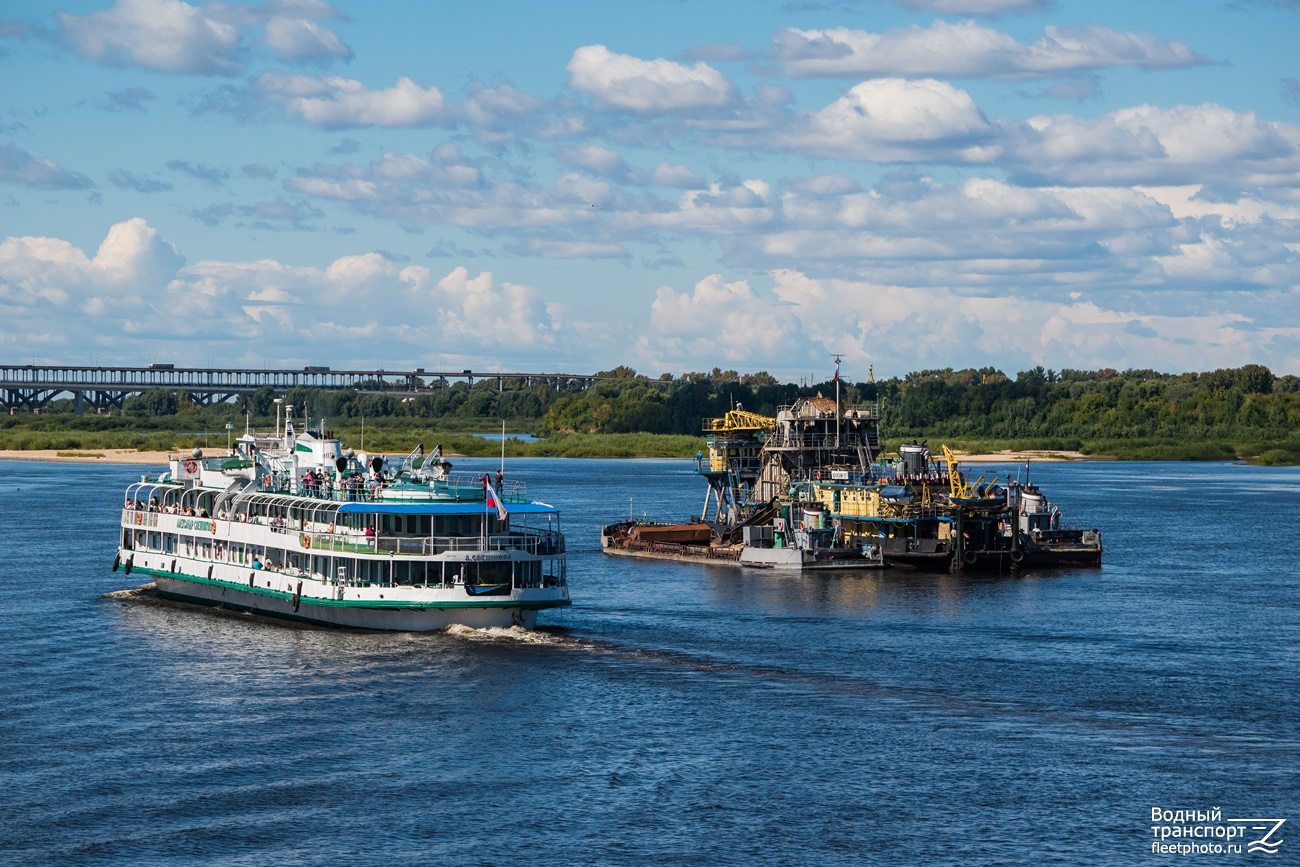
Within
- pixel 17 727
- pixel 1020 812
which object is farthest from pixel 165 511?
pixel 1020 812

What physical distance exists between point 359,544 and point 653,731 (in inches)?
854

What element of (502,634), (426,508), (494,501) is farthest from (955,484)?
(426,508)

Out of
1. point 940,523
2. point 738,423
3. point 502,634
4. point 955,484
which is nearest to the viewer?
point 502,634

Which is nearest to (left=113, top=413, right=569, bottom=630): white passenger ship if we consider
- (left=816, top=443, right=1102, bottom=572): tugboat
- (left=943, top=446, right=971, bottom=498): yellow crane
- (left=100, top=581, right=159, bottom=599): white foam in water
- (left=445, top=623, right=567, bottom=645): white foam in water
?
(left=445, top=623, right=567, bottom=645): white foam in water

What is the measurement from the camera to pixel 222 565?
3253 inches

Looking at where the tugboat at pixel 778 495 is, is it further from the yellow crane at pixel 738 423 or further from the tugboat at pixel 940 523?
the tugboat at pixel 940 523

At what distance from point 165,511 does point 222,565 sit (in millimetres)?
7637

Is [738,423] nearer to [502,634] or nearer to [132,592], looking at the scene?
[132,592]

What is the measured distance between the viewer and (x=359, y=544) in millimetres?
73125

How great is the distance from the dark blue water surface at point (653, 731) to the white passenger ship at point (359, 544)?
5.57 ft

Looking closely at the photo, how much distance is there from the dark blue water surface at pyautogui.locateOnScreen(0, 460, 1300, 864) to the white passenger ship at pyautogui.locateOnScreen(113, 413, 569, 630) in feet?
5.57

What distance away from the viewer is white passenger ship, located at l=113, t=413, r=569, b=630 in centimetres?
7194

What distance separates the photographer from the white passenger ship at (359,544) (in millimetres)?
71938

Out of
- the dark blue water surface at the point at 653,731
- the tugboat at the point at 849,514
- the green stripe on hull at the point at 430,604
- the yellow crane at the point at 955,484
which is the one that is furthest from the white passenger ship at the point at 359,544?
the yellow crane at the point at 955,484
